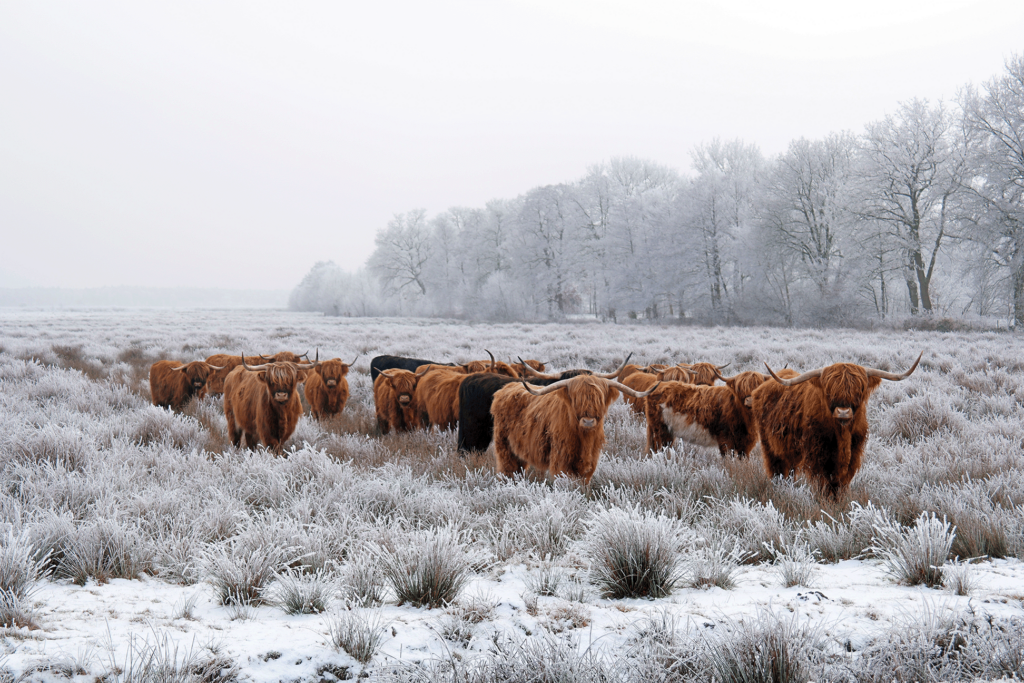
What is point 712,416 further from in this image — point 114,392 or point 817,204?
point 817,204

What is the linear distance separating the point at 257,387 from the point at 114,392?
540 centimetres

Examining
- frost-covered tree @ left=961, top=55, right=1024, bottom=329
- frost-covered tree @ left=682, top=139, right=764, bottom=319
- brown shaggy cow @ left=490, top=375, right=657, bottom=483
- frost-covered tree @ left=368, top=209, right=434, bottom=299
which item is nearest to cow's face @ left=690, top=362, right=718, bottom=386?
brown shaggy cow @ left=490, top=375, right=657, bottom=483

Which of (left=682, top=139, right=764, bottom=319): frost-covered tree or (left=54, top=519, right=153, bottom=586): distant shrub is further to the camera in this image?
(left=682, top=139, right=764, bottom=319): frost-covered tree

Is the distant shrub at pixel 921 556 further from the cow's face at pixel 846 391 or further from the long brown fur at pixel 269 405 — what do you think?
the long brown fur at pixel 269 405

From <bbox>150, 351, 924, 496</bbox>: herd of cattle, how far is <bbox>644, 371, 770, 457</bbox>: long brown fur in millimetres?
12

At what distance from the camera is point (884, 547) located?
9.83ft

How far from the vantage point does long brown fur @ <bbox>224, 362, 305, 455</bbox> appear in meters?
6.50

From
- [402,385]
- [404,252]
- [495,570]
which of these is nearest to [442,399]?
[402,385]

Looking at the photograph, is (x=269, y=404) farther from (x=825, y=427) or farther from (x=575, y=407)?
(x=825, y=427)

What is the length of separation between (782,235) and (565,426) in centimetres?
2746

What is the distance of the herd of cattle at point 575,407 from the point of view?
14.2ft

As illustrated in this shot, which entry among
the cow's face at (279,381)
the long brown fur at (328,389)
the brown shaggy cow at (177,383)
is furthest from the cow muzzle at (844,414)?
the brown shaggy cow at (177,383)

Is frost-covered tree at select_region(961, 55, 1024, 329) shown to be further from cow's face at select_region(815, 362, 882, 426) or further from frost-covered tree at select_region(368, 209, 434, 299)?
frost-covered tree at select_region(368, 209, 434, 299)

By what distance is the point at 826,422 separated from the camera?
429 cm
